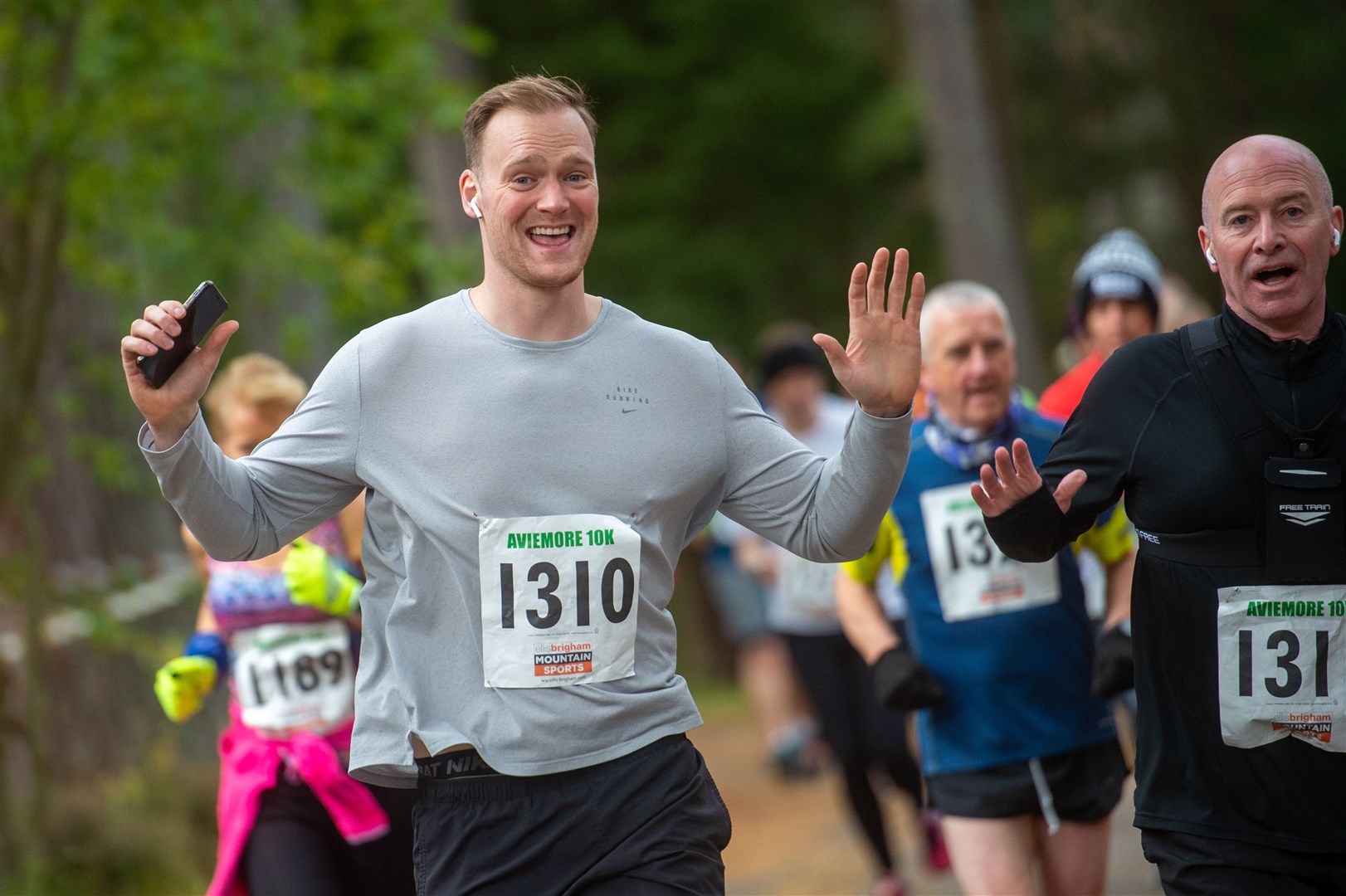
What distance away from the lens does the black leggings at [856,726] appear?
7867 millimetres

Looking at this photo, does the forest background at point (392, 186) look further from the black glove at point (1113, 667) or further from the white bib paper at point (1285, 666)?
the white bib paper at point (1285, 666)

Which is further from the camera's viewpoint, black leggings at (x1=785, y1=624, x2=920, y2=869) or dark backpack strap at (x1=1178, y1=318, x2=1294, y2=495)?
black leggings at (x1=785, y1=624, x2=920, y2=869)

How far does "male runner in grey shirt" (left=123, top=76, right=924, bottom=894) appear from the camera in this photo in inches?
142

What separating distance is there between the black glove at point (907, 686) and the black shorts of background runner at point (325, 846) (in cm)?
137

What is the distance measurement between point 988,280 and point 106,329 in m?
6.33

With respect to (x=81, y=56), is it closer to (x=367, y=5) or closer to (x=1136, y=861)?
(x=367, y=5)

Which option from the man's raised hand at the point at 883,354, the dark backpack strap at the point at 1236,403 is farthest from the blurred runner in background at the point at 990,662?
the man's raised hand at the point at 883,354

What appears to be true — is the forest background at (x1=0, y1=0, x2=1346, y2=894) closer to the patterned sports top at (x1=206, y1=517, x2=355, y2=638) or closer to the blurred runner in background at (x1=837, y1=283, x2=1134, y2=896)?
the patterned sports top at (x1=206, y1=517, x2=355, y2=638)

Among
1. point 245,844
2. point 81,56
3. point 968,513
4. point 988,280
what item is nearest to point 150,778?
point 81,56

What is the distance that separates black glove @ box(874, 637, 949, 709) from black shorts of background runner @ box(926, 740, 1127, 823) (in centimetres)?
24

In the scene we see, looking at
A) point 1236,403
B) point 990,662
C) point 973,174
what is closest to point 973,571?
point 990,662

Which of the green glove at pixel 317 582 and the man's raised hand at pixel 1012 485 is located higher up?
the man's raised hand at pixel 1012 485

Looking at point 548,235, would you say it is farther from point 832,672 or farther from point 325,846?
point 832,672

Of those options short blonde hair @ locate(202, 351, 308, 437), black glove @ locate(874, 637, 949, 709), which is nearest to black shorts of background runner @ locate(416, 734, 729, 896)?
black glove @ locate(874, 637, 949, 709)
